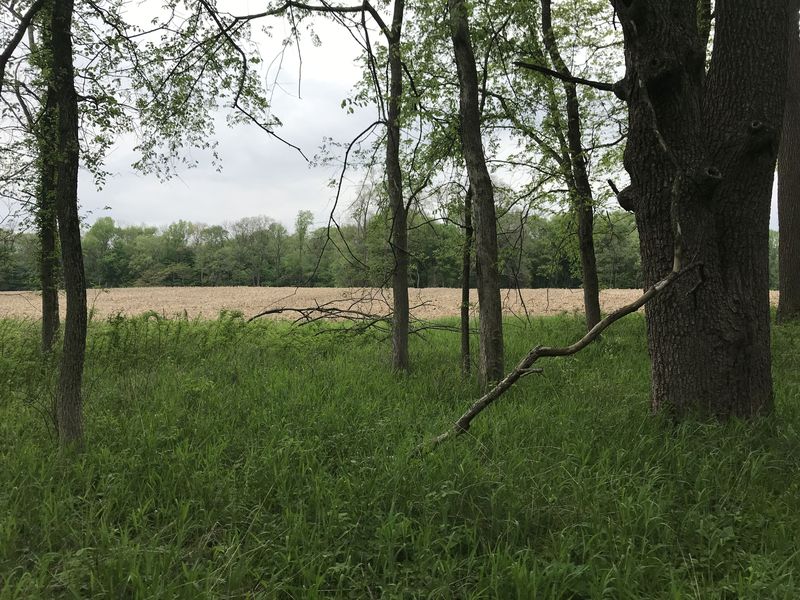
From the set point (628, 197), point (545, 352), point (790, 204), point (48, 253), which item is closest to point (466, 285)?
point (628, 197)

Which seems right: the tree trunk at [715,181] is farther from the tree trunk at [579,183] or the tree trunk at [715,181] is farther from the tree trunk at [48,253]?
the tree trunk at [48,253]

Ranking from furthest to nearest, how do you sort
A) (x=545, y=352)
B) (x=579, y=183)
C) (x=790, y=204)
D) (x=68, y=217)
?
(x=790, y=204)
(x=579, y=183)
(x=68, y=217)
(x=545, y=352)

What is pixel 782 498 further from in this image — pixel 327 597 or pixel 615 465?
pixel 327 597

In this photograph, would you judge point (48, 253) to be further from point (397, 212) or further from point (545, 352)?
point (545, 352)

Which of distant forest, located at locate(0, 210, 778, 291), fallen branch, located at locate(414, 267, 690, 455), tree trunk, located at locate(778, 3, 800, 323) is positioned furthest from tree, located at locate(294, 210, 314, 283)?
tree trunk, located at locate(778, 3, 800, 323)

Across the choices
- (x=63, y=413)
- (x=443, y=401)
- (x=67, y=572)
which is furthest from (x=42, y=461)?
(x=443, y=401)

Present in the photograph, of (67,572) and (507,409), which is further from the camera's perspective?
(507,409)

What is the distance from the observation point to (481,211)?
18.0 feet

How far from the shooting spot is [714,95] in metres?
3.98

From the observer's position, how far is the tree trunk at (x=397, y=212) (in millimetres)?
6266

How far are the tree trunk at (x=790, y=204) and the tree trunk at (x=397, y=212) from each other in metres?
8.81

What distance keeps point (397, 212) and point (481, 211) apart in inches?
57.7

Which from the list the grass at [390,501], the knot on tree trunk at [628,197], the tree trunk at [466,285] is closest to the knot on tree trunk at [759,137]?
the knot on tree trunk at [628,197]

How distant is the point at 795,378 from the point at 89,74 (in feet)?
27.5
